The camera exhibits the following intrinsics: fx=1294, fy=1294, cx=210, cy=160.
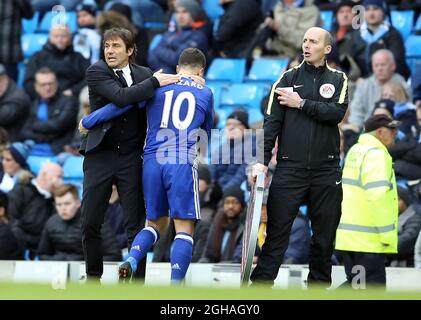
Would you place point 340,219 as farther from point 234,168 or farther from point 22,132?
point 22,132

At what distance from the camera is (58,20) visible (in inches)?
782

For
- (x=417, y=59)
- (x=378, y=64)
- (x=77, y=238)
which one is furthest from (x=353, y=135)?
(x=77, y=238)

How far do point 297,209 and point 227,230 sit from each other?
142 inches

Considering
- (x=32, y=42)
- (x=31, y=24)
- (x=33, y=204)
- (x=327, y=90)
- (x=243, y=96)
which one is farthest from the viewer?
(x=31, y=24)

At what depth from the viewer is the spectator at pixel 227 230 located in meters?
14.5

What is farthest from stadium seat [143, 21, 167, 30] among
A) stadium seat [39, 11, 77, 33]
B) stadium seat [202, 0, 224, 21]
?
stadium seat [39, 11, 77, 33]

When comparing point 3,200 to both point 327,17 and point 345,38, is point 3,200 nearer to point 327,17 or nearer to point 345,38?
point 345,38

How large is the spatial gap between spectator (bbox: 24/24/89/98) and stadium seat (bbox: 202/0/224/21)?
81.7 inches

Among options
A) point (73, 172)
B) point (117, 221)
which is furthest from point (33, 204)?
point (117, 221)

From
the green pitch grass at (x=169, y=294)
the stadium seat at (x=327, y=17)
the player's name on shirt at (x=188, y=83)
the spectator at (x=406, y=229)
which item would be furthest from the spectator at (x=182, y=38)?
the green pitch grass at (x=169, y=294)

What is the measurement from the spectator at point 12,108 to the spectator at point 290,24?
11.7 ft

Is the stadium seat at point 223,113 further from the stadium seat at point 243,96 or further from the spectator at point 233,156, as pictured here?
the spectator at point 233,156

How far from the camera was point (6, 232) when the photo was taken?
1500cm

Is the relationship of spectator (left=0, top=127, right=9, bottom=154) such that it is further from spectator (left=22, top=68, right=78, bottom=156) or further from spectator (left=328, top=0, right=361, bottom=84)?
spectator (left=328, top=0, right=361, bottom=84)
